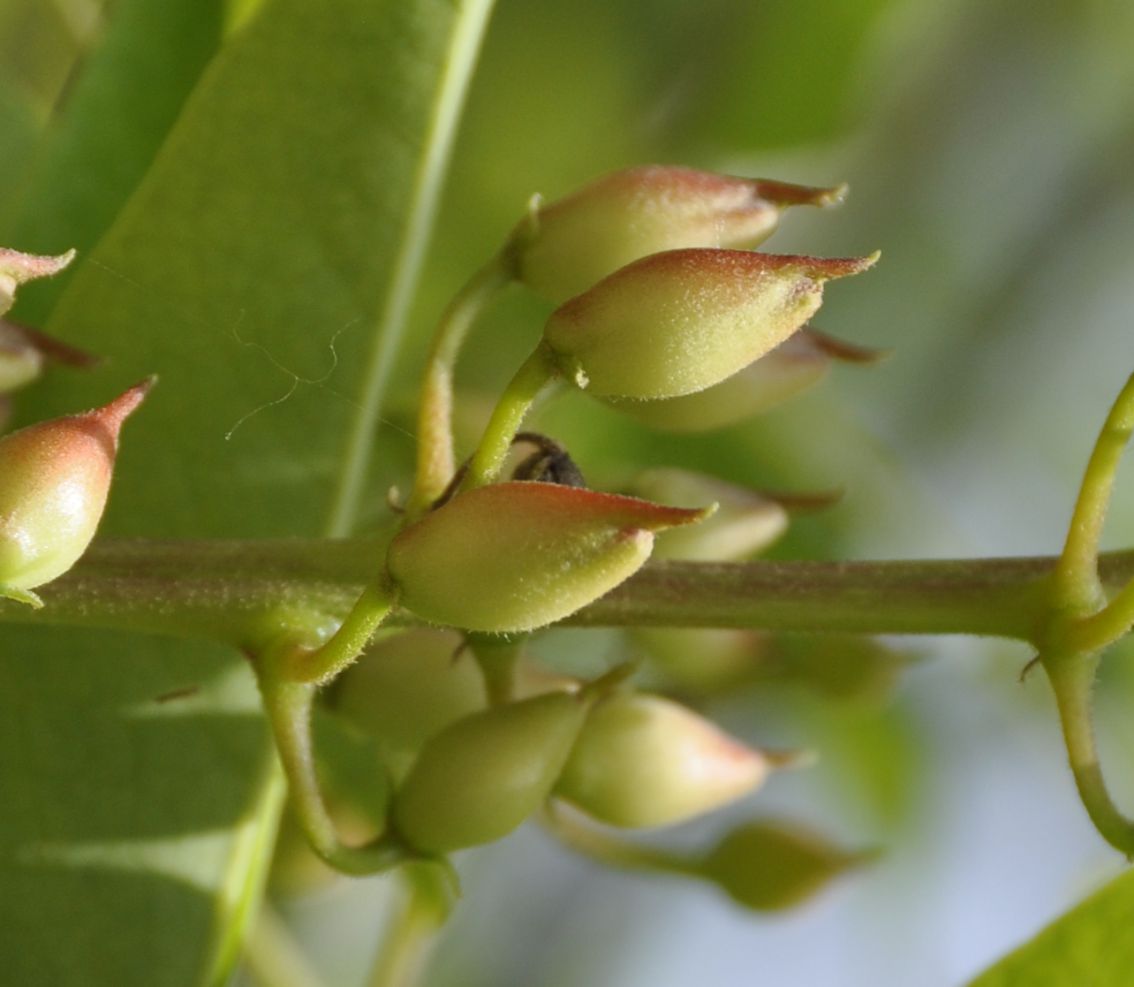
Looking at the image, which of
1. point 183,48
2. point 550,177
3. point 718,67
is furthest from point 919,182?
point 183,48

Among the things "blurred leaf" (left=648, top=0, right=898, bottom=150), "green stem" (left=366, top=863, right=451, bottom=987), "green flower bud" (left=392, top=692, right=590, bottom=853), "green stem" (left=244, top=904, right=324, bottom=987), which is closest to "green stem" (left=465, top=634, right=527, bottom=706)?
"green flower bud" (left=392, top=692, right=590, bottom=853)

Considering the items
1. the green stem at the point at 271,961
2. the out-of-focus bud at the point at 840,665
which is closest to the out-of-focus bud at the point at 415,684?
the out-of-focus bud at the point at 840,665

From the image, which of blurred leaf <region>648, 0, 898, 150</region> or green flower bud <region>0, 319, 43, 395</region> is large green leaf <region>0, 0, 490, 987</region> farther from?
blurred leaf <region>648, 0, 898, 150</region>

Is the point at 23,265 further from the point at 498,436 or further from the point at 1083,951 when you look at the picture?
the point at 1083,951

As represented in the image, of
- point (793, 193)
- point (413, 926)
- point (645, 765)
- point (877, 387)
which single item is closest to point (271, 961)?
point (413, 926)

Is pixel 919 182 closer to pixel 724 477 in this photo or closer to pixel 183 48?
pixel 724 477

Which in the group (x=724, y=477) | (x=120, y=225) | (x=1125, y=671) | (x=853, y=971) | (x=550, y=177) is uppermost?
(x=120, y=225)
